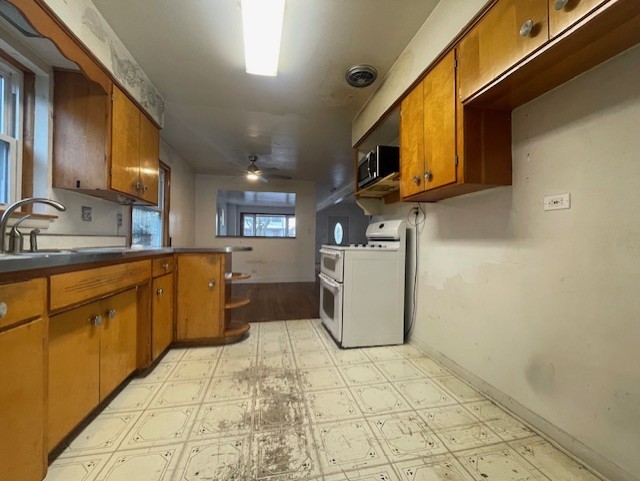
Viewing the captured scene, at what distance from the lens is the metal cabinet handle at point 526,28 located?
97 centimetres

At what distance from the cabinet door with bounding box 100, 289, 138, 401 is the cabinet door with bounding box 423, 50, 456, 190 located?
2013 mm

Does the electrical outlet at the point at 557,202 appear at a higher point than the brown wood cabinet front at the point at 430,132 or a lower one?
lower

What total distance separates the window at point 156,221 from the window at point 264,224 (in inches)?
231

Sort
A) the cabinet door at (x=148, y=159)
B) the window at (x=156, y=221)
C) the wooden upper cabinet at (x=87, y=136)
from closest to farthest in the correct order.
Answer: the wooden upper cabinet at (x=87, y=136)
the cabinet door at (x=148, y=159)
the window at (x=156, y=221)

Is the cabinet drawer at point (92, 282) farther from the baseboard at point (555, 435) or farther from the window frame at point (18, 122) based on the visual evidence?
the baseboard at point (555, 435)

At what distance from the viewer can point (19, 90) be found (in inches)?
58.3

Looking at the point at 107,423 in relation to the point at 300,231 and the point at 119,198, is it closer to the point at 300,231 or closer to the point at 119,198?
the point at 119,198

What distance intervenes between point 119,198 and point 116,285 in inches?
39.0

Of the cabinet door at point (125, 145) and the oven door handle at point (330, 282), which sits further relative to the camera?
the oven door handle at point (330, 282)

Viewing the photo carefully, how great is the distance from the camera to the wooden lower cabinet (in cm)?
106

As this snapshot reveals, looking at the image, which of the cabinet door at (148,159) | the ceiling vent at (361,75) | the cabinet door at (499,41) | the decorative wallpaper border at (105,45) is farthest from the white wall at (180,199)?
the cabinet door at (499,41)

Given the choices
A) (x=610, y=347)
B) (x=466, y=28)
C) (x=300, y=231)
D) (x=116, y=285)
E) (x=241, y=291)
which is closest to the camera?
(x=610, y=347)

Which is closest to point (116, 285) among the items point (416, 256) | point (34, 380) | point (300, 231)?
point (34, 380)

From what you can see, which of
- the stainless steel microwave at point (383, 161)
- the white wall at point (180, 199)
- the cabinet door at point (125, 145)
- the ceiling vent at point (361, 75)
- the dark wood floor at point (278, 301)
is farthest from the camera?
the white wall at point (180, 199)
